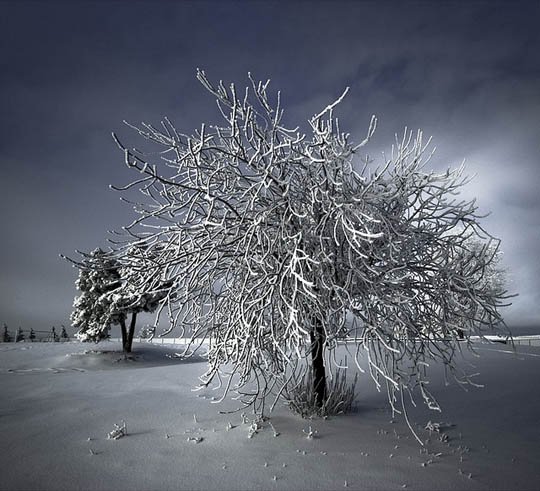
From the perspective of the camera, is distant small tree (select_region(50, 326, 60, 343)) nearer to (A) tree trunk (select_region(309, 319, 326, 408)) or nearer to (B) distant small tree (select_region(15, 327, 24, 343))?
(B) distant small tree (select_region(15, 327, 24, 343))

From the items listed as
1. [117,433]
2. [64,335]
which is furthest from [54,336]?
[117,433]

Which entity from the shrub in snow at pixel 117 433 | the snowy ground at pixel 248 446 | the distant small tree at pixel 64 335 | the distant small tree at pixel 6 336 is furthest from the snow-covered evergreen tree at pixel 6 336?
the shrub in snow at pixel 117 433

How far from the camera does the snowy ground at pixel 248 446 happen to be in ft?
12.3

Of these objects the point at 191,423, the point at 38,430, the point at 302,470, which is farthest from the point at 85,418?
the point at 302,470

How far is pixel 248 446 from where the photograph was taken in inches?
178

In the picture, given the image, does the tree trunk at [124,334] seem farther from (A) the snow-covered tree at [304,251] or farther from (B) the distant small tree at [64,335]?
(A) the snow-covered tree at [304,251]

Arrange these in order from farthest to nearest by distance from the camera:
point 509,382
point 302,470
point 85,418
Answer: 1. point 509,382
2. point 85,418
3. point 302,470

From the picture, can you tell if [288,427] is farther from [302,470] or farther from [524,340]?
[524,340]

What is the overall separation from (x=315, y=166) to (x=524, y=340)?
32917 millimetres

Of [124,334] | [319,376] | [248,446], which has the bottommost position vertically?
[248,446]

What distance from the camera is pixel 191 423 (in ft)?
18.1

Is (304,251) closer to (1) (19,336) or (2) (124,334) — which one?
(2) (124,334)

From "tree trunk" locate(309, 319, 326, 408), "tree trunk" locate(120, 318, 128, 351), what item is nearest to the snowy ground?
"tree trunk" locate(309, 319, 326, 408)

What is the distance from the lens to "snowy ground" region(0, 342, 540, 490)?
3748mm
